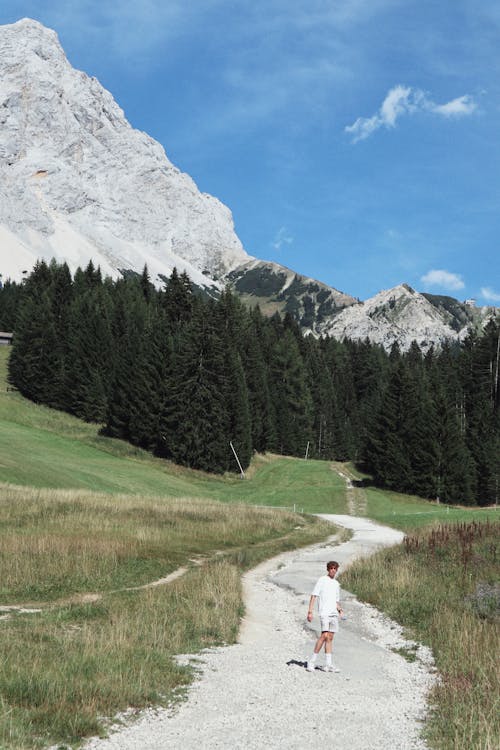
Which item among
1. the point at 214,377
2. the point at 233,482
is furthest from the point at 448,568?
the point at 214,377

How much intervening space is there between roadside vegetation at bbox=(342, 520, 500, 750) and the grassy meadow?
46 millimetres

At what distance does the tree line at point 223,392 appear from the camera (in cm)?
7050

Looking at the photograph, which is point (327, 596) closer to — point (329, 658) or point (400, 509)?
point (329, 658)

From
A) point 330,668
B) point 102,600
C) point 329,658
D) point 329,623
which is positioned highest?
point 329,623

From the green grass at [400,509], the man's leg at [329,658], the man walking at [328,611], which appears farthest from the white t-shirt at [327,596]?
the green grass at [400,509]

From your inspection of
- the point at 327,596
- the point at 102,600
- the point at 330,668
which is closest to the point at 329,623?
the point at 327,596

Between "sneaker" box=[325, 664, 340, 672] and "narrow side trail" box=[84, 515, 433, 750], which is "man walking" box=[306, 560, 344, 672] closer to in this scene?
"sneaker" box=[325, 664, 340, 672]

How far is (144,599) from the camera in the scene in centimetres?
1596

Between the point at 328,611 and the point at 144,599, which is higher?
the point at 328,611

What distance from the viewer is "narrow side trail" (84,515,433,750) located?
26.9ft

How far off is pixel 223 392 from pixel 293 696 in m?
66.1

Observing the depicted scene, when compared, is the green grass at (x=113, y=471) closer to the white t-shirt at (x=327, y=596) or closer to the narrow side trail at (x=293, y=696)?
the narrow side trail at (x=293, y=696)

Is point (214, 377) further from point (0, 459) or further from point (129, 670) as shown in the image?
point (129, 670)

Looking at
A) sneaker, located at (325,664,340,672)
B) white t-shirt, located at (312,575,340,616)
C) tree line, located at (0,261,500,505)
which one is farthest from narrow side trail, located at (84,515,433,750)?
tree line, located at (0,261,500,505)
